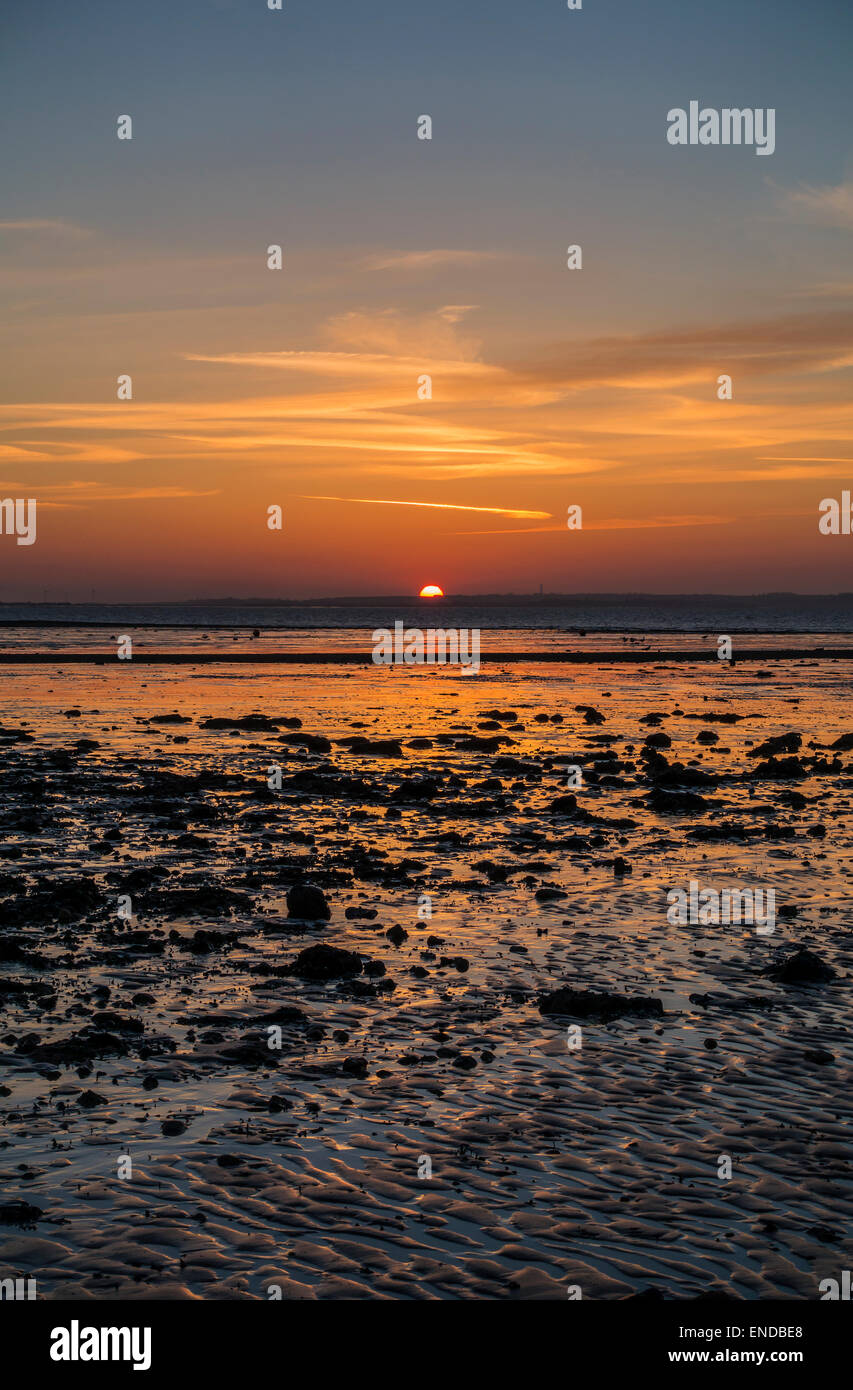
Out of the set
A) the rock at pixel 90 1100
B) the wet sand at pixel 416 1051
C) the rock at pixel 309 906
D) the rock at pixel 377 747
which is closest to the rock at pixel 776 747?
the wet sand at pixel 416 1051

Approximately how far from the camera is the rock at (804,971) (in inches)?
579

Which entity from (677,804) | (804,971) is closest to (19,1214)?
(804,971)

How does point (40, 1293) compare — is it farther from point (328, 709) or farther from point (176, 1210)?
point (328, 709)

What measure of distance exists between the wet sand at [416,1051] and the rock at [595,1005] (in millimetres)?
94

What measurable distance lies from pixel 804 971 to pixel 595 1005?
319 cm

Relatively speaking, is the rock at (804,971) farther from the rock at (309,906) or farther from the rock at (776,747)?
the rock at (776,747)

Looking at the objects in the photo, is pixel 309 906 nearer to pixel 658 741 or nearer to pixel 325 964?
pixel 325 964

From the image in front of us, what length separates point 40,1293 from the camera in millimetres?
7730

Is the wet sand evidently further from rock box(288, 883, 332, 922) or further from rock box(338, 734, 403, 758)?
rock box(338, 734, 403, 758)

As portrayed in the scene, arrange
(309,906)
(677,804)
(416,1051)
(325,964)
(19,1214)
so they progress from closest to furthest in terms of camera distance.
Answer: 1. (19,1214)
2. (416,1051)
3. (325,964)
4. (309,906)
5. (677,804)

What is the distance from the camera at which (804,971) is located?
14.7m
